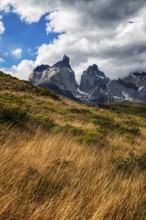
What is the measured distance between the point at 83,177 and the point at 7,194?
2.05 m

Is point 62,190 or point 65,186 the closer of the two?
point 62,190

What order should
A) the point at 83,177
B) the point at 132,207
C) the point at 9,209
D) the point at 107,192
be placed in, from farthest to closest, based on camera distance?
the point at 83,177, the point at 107,192, the point at 132,207, the point at 9,209

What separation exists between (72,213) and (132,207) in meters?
1.19

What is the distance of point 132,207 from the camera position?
5559 millimetres

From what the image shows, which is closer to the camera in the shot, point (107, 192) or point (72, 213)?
point (72, 213)

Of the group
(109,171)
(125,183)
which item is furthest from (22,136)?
(125,183)

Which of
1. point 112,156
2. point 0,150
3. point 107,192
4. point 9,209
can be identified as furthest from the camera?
point 112,156

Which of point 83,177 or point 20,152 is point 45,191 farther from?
point 20,152

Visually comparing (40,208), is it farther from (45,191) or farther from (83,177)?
(83,177)

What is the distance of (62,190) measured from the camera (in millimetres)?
5652

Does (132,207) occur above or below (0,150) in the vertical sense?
below

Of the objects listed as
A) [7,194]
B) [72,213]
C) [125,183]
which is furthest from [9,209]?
[125,183]

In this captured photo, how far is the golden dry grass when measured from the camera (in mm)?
4770

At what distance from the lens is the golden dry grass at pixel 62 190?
15.6ft
